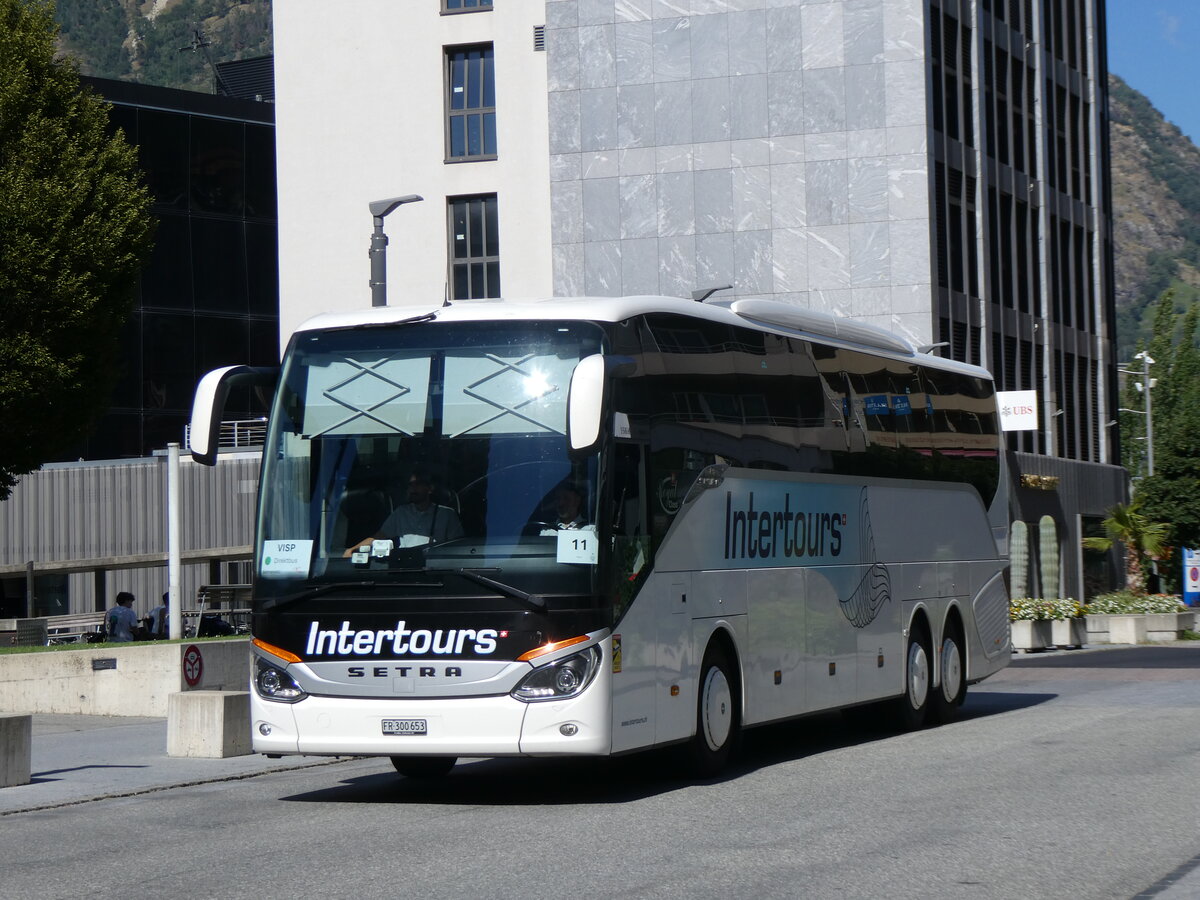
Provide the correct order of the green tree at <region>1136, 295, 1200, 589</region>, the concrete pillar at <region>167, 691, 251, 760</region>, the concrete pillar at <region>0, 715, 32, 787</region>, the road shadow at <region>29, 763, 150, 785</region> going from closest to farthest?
the concrete pillar at <region>0, 715, 32, 787</region> → the road shadow at <region>29, 763, 150, 785</region> → the concrete pillar at <region>167, 691, 251, 760</region> → the green tree at <region>1136, 295, 1200, 589</region>

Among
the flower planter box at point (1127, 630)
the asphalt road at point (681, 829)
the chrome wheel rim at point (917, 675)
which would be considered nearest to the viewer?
the asphalt road at point (681, 829)

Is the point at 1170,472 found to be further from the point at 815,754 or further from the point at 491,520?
the point at 491,520

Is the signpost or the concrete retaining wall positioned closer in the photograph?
the concrete retaining wall

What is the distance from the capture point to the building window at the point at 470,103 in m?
52.1

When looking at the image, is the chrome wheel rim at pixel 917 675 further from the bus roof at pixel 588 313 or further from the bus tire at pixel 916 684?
the bus roof at pixel 588 313

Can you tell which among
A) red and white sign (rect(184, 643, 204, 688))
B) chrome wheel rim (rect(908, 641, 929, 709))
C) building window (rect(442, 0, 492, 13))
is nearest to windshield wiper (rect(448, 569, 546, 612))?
red and white sign (rect(184, 643, 204, 688))

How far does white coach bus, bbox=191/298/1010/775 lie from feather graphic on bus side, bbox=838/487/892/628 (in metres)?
2.17

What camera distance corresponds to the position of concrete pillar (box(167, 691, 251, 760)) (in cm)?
1716

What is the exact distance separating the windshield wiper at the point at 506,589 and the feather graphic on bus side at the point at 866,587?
5.24 m

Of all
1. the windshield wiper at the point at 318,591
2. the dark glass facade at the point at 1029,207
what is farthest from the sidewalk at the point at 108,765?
the dark glass facade at the point at 1029,207

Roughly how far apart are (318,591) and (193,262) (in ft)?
153

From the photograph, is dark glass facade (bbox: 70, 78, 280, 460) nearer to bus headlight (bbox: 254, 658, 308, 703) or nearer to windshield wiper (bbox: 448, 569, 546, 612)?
bus headlight (bbox: 254, 658, 308, 703)

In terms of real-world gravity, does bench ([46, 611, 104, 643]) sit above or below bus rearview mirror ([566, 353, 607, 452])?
below

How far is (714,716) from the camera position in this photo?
556 inches
